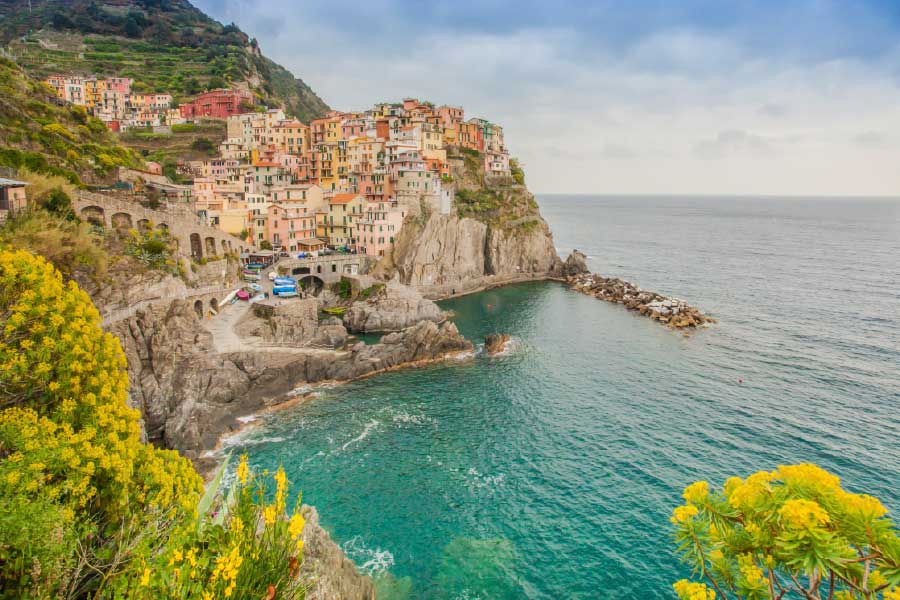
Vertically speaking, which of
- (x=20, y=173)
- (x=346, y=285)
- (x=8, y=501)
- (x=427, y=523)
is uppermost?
(x=20, y=173)

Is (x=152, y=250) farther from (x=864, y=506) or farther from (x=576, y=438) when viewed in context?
(x=864, y=506)

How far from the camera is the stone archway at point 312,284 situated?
66.0 meters

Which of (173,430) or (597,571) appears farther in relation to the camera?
(173,430)

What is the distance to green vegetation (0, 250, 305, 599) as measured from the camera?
8.62 m

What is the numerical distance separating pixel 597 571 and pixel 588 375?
81.7 feet

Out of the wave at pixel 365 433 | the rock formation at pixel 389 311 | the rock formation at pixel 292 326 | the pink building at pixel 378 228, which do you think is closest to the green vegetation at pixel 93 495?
the wave at pixel 365 433

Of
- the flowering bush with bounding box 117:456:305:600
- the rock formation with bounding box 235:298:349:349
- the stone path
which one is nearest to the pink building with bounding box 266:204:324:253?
the rock formation with bounding box 235:298:349:349

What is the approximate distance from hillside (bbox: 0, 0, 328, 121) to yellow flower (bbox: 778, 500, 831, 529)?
133m

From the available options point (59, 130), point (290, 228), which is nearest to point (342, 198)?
point (290, 228)

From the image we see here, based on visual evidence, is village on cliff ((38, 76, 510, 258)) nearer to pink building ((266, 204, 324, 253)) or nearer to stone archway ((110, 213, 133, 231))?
pink building ((266, 204, 324, 253))

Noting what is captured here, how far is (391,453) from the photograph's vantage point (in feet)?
112

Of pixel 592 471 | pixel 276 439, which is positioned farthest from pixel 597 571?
pixel 276 439

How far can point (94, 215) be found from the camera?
4569 cm

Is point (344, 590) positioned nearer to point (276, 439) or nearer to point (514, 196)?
point (276, 439)
